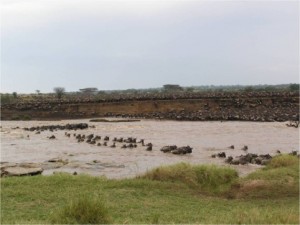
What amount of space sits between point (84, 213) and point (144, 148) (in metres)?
19.9

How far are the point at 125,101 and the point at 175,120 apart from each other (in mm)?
14240

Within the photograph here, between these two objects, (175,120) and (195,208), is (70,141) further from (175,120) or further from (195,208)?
(195,208)

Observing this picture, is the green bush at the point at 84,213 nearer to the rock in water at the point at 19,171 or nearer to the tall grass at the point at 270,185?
the tall grass at the point at 270,185

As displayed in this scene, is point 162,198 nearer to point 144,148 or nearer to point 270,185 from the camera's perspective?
point 270,185

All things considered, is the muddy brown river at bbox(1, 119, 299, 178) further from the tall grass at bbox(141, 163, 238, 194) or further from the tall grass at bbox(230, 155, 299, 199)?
the tall grass at bbox(230, 155, 299, 199)

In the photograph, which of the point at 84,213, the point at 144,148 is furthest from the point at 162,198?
the point at 144,148

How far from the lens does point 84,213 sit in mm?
8461

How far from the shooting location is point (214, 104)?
61.5 m

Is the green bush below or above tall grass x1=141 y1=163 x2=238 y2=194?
above

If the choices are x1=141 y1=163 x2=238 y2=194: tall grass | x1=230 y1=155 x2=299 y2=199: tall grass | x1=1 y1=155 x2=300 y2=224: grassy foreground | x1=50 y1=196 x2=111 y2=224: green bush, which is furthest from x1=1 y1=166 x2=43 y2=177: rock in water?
x1=50 y1=196 x2=111 y2=224: green bush

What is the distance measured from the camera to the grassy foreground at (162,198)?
28.4 feet

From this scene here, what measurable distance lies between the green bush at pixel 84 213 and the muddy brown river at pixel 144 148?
10070 millimetres

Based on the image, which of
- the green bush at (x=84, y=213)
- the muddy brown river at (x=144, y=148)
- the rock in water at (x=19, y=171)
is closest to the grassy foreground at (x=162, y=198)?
the green bush at (x=84, y=213)

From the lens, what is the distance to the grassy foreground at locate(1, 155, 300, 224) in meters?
8.67
